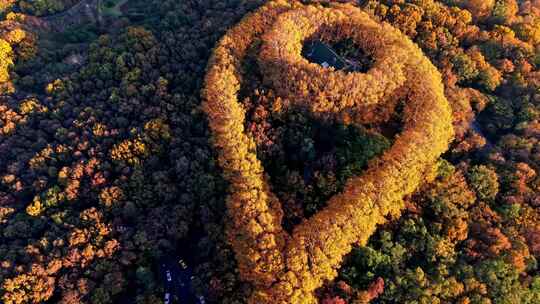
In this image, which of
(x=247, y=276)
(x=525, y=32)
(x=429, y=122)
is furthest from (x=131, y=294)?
(x=525, y=32)

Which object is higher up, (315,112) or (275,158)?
(315,112)

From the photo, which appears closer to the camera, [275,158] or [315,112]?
[275,158]

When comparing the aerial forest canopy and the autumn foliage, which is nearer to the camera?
the autumn foliage

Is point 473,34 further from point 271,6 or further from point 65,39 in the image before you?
point 65,39

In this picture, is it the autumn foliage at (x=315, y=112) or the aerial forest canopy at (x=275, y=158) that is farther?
the aerial forest canopy at (x=275, y=158)
